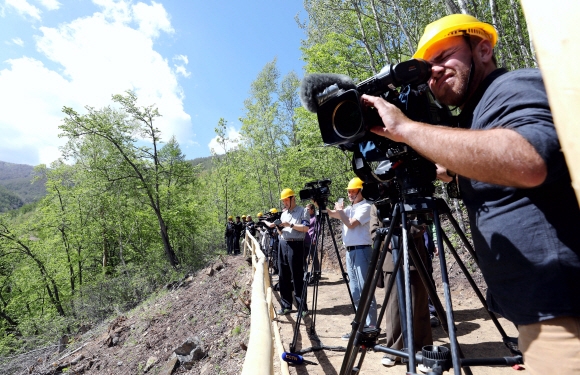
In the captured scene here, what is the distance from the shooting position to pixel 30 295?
70.9ft

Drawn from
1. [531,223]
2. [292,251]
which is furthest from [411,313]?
[292,251]

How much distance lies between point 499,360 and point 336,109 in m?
1.29

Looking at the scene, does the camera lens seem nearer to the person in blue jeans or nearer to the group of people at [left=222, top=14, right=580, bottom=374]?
the group of people at [left=222, top=14, right=580, bottom=374]

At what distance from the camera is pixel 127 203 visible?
833 inches

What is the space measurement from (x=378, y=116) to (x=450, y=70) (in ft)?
1.16

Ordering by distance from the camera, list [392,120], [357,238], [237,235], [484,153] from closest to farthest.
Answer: [484,153] → [392,120] → [357,238] → [237,235]

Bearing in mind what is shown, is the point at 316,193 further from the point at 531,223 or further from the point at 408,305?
the point at 531,223

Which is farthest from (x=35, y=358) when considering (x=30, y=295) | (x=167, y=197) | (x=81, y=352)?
(x=30, y=295)

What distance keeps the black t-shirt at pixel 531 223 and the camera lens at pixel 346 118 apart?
47 cm

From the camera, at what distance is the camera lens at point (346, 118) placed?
55.3 inches

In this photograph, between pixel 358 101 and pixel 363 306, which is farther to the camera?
pixel 363 306

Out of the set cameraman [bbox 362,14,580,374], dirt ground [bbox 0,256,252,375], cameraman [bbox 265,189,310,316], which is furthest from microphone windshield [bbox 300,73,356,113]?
dirt ground [bbox 0,256,252,375]

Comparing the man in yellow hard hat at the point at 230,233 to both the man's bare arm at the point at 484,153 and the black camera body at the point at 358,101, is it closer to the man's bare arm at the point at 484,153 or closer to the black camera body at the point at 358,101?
the black camera body at the point at 358,101

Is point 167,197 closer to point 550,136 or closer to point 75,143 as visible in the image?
point 75,143
